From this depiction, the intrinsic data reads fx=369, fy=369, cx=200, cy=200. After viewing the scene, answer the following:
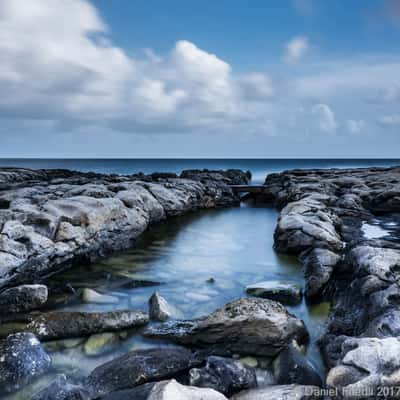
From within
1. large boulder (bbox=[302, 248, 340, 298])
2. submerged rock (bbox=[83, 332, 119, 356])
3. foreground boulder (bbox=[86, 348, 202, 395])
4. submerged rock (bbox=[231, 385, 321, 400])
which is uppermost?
large boulder (bbox=[302, 248, 340, 298])

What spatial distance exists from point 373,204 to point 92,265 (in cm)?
1226

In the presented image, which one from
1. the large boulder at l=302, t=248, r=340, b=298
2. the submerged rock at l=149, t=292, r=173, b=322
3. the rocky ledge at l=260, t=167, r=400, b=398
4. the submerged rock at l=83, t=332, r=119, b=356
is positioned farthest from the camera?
the large boulder at l=302, t=248, r=340, b=298

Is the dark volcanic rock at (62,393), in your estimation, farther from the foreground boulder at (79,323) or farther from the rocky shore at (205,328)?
the foreground boulder at (79,323)

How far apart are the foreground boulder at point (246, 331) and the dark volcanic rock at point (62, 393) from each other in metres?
1.67

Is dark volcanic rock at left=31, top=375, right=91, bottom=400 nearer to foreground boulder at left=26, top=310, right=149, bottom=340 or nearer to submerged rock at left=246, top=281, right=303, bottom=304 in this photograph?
foreground boulder at left=26, top=310, right=149, bottom=340

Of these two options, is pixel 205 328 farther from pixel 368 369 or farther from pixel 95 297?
pixel 95 297

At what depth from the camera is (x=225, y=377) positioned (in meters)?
3.99

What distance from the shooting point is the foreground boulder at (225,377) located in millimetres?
3926

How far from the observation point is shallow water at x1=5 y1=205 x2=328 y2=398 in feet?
17.0

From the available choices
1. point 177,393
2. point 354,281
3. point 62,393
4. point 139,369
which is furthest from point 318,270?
point 62,393

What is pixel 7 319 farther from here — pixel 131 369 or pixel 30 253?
pixel 131 369

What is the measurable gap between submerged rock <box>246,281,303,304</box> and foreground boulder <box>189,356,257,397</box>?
8.83ft

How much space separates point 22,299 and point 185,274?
360 centimetres

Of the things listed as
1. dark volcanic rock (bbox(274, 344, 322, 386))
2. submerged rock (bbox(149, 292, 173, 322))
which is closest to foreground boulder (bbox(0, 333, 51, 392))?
submerged rock (bbox(149, 292, 173, 322))
